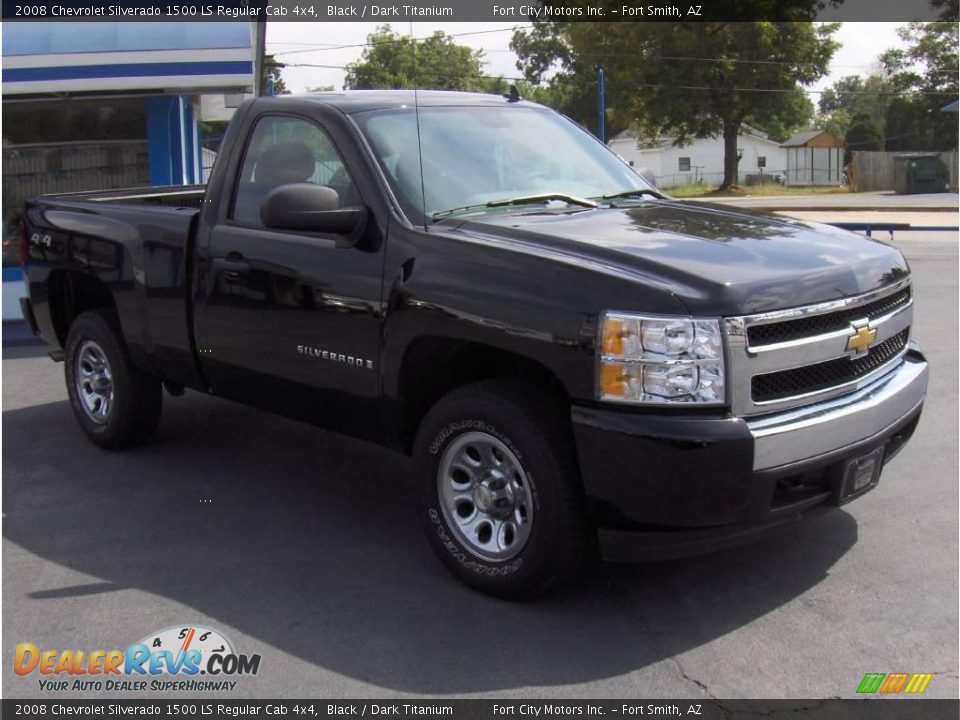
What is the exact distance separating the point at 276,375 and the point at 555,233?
1623mm

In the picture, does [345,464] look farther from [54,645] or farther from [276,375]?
[54,645]

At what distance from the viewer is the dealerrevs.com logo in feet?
12.5

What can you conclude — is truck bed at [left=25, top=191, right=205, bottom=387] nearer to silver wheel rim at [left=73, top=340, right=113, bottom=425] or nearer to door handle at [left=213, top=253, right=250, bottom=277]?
door handle at [left=213, top=253, right=250, bottom=277]

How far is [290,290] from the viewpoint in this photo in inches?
197

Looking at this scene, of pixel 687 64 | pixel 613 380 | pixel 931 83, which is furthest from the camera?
pixel 931 83

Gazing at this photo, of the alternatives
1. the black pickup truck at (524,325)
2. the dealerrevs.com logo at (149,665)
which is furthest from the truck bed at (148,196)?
the dealerrevs.com logo at (149,665)

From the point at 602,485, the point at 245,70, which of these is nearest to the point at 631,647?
the point at 602,485

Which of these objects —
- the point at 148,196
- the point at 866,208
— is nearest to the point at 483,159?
the point at 148,196

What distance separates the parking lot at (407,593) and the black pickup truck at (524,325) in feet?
1.18

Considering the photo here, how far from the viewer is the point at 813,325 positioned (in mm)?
4062

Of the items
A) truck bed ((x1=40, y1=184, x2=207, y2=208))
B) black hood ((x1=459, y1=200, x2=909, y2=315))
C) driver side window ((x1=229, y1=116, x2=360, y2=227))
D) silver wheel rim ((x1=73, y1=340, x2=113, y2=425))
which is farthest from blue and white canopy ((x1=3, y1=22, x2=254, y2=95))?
black hood ((x1=459, y1=200, x2=909, y2=315))

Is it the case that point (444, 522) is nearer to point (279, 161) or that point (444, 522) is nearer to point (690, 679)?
point (690, 679)

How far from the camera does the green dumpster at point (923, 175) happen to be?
48.3 m

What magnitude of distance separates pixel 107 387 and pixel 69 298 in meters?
0.80
